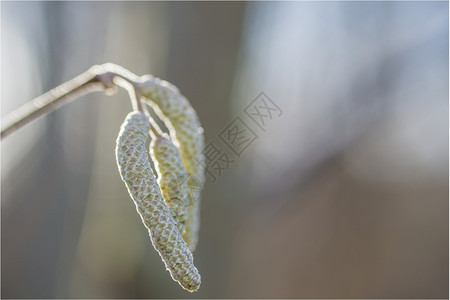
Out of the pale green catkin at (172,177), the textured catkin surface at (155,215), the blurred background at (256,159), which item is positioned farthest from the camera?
the blurred background at (256,159)

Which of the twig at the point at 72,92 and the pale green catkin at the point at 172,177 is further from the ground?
the twig at the point at 72,92

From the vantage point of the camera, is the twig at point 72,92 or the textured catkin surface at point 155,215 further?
the twig at point 72,92

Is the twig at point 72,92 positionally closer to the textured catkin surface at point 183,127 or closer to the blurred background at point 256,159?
the textured catkin surface at point 183,127

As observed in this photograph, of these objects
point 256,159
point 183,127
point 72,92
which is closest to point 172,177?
point 183,127

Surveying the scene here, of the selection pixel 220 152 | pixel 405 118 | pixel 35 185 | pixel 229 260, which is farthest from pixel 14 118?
pixel 405 118

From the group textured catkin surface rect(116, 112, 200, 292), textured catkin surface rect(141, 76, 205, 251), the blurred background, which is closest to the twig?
textured catkin surface rect(141, 76, 205, 251)

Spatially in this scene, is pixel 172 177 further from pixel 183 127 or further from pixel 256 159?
pixel 256 159

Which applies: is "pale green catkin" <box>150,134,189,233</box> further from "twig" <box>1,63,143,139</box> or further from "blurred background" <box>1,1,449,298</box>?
"blurred background" <box>1,1,449,298</box>

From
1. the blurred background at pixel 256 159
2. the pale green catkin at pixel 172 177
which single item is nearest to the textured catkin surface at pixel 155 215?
the pale green catkin at pixel 172 177

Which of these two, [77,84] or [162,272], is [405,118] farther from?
[77,84]
